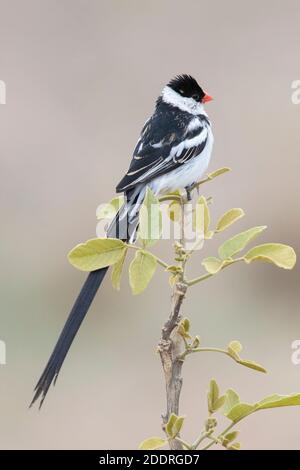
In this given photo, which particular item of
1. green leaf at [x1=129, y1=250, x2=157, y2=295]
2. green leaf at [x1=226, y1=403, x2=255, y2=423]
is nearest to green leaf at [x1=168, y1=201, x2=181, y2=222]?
green leaf at [x1=129, y1=250, x2=157, y2=295]

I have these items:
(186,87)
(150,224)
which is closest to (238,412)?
(150,224)

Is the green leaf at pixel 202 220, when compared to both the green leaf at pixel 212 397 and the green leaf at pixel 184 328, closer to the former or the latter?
the green leaf at pixel 184 328

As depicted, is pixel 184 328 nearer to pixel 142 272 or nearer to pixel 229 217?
pixel 142 272

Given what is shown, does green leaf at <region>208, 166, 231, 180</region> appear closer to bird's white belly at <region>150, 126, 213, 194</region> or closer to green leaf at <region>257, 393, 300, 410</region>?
green leaf at <region>257, 393, 300, 410</region>

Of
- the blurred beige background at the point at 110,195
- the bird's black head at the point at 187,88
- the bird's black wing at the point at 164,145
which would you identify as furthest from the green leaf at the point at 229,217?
the blurred beige background at the point at 110,195

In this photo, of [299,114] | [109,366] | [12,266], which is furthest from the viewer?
[299,114]

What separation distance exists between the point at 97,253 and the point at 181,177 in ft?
6.22

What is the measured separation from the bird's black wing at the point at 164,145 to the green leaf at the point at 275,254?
1.59 meters

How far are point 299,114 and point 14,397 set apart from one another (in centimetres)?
365

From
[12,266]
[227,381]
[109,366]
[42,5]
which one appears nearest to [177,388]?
[227,381]

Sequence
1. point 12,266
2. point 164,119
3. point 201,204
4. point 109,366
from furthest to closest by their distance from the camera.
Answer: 1. point 12,266
2. point 109,366
3. point 164,119
4. point 201,204

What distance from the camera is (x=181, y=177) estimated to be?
11.3 ft

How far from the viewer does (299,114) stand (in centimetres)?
887

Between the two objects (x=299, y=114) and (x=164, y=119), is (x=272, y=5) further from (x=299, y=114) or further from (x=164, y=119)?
(x=164, y=119)
